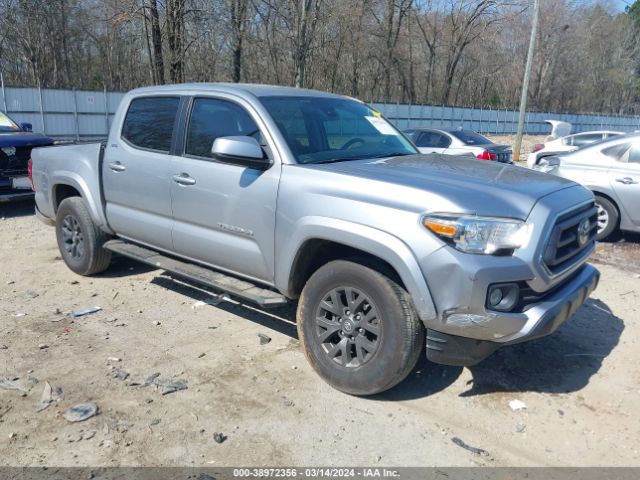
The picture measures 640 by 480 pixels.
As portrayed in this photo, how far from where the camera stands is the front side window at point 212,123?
429 cm

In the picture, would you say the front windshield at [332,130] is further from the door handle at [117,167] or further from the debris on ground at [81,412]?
the debris on ground at [81,412]

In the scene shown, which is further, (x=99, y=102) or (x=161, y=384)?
(x=99, y=102)

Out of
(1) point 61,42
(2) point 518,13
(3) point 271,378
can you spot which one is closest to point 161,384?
(3) point 271,378

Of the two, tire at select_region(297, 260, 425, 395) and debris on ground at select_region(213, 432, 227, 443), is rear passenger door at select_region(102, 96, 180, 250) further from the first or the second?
debris on ground at select_region(213, 432, 227, 443)

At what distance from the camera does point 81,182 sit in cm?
559

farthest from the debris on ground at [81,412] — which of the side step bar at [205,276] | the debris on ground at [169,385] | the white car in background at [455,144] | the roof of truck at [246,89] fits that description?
the white car in background at [455,144]

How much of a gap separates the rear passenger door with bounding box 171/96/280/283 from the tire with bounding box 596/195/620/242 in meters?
5.67

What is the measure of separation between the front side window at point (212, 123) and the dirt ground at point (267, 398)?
1.52m

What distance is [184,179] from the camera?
14.7ft

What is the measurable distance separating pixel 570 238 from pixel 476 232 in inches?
33.5

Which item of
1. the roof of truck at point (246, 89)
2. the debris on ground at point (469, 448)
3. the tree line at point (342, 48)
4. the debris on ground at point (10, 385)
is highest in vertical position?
the tree line at point (342, 48)

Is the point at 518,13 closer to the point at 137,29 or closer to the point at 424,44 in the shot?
the point at 424,44

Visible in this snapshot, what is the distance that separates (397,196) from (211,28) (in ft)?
75.3

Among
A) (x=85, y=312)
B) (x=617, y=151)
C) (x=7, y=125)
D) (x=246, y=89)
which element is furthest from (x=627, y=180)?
(x=7, y=125)
